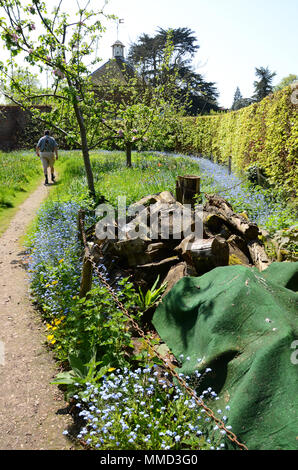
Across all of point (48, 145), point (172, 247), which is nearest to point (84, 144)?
point (172, 247)

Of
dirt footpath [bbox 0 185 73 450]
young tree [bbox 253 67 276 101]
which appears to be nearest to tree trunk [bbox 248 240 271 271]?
dirt footpath [bbox 0 185 73 450]

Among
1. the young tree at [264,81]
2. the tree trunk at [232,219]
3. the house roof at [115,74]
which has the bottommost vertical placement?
the tree trunk at [232,219]

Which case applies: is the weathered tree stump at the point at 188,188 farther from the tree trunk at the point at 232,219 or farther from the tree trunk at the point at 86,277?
the tree trunk at the point at 86,277

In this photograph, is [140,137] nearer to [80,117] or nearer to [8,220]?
[80,117]

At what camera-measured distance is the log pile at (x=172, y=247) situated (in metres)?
4.27

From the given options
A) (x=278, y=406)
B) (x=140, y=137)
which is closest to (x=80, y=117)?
(x=140, y=137)

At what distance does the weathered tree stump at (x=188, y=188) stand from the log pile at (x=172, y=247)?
29.9 inches

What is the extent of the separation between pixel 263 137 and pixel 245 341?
364 inches

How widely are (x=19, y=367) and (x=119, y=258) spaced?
207cm

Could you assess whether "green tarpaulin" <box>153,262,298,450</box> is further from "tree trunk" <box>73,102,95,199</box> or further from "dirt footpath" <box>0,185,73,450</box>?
"tree trunk" <box>73,102,95,199</box>

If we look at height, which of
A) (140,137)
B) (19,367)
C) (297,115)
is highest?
(297,115)

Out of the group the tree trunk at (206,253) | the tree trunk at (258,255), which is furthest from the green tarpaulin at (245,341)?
the tree trunk at (258,255)

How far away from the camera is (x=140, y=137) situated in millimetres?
8992

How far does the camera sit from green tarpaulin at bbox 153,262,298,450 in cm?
227
